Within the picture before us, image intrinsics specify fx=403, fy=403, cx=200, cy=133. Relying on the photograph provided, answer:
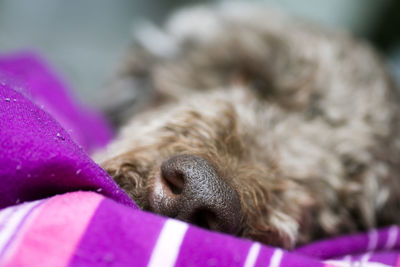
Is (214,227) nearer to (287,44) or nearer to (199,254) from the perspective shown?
(199,254)

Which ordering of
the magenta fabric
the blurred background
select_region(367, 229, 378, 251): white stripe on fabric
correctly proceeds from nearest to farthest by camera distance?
the magenta fabric → select_region(367, 229, 378, 251): white stripe on fabric → the blurred background

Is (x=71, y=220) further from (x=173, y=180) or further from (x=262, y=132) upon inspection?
(x=262, y=132)

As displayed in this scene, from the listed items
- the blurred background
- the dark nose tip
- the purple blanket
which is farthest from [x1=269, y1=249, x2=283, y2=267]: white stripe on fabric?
the blurred background

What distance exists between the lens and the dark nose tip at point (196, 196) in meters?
0.75

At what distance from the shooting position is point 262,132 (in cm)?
131

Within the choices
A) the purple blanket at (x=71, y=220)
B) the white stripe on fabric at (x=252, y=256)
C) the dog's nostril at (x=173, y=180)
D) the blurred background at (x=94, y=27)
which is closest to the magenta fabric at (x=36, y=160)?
the purple blanket at (x=71, y=220)

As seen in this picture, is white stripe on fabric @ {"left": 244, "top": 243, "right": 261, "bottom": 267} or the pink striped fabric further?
white stripe on fabric @ {"left": 244, "top": 243, "right": 261, "bottom": 267}

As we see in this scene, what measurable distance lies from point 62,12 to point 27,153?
92.0 inches

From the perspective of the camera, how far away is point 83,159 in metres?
0.67

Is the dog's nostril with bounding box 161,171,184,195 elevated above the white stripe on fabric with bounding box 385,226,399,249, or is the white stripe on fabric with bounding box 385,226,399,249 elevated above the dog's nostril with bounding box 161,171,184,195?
the dog's nostril with bounding box 161,171,184,195

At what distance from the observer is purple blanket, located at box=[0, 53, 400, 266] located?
0.55 meters

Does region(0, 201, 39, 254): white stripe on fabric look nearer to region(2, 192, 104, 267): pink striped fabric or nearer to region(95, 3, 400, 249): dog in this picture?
region(2, 192, 104, 267): pink striped fabric

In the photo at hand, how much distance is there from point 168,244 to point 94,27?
2.55m

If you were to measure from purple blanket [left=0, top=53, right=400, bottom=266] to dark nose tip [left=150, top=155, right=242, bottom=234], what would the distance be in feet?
0.31
